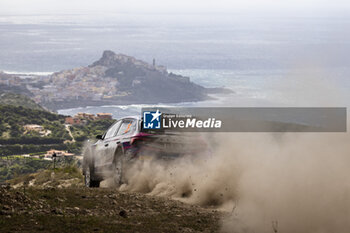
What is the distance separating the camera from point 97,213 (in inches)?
389

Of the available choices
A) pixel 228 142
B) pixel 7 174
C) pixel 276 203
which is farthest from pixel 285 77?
pixel 7 174

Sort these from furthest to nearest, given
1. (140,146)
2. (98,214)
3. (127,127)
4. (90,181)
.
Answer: (90,181)
(127,127)
(140,146)
(98,214)

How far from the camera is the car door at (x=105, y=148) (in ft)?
47.0

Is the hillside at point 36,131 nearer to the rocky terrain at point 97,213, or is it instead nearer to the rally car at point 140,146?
the rally car at point 140,146

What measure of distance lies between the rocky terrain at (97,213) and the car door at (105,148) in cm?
201

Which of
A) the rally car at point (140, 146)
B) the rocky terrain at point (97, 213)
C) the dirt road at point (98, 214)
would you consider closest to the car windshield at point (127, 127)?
the rally car at point (140, 146)

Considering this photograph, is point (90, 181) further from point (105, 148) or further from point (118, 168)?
point (118, 168)

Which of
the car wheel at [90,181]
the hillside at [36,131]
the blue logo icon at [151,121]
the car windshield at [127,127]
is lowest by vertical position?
the hillside at [36,131]

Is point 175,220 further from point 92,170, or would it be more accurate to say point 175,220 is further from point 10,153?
point 10,153

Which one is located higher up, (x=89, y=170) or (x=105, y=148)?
(x=105, y=148)

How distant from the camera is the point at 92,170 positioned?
→ 15578 millimetres

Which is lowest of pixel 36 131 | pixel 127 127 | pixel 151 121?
pixel 36 131

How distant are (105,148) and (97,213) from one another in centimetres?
490

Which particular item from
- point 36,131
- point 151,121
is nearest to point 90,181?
point 151,121
